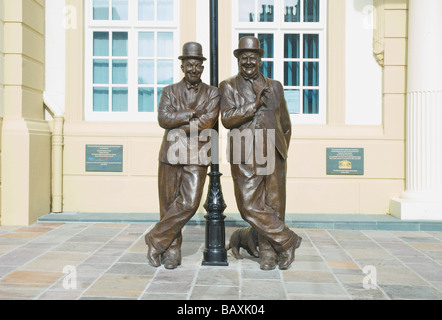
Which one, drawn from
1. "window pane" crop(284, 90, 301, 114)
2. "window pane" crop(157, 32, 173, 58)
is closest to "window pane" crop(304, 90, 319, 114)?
"window pane" crop(284, 90, 301, 114)

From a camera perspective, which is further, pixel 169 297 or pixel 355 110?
pixel 355 110

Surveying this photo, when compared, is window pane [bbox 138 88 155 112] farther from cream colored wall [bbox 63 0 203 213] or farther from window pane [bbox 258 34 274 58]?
window pane [bbox 258 34 274 58]

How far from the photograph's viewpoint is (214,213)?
5090mm

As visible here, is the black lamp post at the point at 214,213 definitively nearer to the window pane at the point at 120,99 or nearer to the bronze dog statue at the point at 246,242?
the bronze dog statue at the point at 246,242

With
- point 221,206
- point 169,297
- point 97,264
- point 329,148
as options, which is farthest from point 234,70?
point 169,297

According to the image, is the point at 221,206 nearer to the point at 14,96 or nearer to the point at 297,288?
the point at 297,288

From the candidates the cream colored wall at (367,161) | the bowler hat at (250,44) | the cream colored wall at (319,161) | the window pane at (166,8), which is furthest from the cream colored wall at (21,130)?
the bowler hat at (250,44)

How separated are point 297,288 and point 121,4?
631 cm

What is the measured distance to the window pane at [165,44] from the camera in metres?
8.59

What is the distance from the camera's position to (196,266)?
16.4ft

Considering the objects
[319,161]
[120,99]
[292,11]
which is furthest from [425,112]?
[120,99]

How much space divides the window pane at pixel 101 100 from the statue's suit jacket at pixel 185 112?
390cm

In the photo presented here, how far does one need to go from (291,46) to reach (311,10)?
0.72m

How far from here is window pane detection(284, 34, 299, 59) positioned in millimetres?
8547
